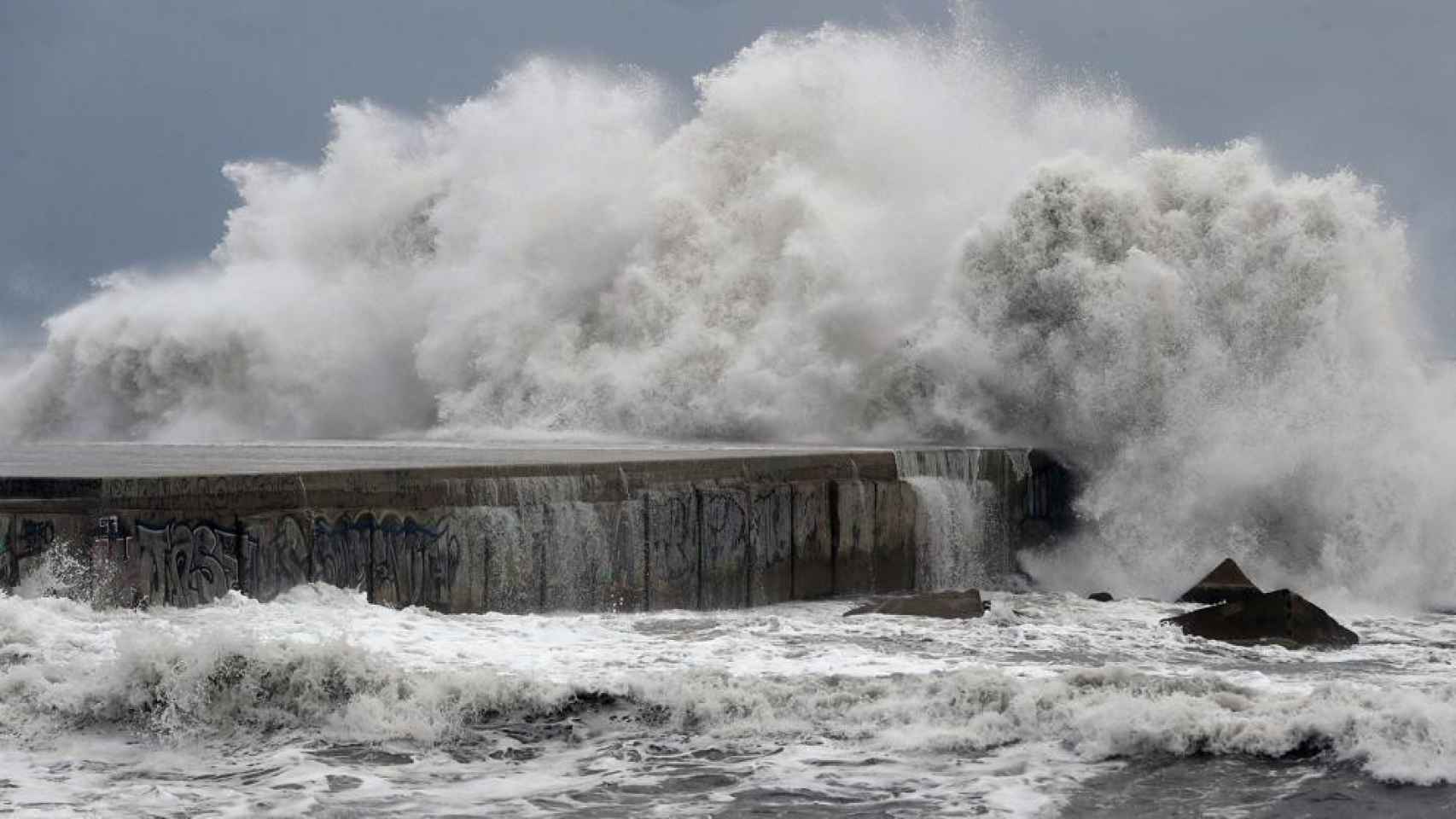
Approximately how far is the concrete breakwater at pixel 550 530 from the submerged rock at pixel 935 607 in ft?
4.20

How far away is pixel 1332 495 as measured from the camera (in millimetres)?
16406

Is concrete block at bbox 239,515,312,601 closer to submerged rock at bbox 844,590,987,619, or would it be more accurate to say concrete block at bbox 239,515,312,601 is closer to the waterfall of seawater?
submerged rock at bbox 844,590,987,619

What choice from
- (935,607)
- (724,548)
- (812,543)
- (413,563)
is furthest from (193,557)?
(812,543)

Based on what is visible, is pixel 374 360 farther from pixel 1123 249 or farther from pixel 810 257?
pixel 1123 249

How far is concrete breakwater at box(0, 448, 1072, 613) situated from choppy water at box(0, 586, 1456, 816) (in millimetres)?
407

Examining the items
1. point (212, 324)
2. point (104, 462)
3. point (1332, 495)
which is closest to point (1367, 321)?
point (1332, 495)

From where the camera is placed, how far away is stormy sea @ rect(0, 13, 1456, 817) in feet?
26.2

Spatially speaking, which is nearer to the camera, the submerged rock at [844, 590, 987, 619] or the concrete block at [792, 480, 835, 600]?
the submerged rock at [844, 590, 987, 619]

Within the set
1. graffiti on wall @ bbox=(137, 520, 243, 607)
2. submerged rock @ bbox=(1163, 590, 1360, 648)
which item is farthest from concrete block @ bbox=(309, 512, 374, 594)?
submerged rock @ bbox=(1163, 590, 1360, 648)

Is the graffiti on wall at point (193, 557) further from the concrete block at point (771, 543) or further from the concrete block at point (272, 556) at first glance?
the concrete block at point (771, 543)

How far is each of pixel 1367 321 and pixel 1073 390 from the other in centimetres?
291

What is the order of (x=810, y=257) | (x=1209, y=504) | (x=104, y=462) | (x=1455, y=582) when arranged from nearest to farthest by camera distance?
(x=104, y=462)
(x=1455, y=582)
(x=1209, y=504)
(x=810, y=257)

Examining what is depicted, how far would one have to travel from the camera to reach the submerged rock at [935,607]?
39.8 ft

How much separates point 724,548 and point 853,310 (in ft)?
25.9
